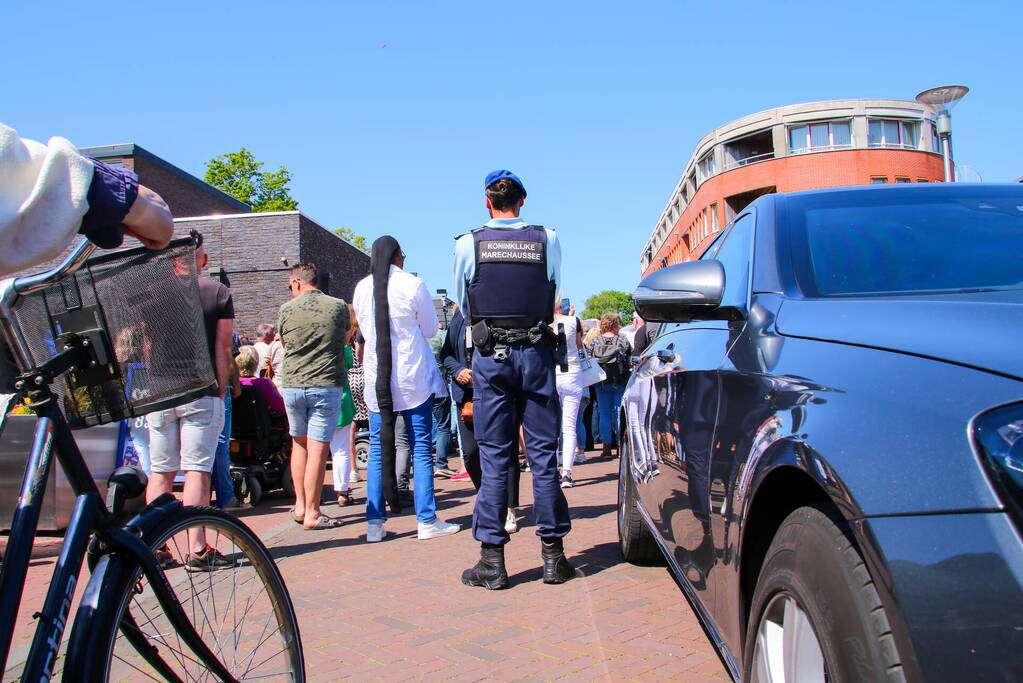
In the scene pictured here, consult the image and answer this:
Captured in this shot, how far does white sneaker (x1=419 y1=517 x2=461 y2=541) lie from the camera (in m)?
6.11

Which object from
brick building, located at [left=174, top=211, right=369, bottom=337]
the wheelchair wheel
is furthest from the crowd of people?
brick building, located at [left=174, top=211, right=369, bottom=337]

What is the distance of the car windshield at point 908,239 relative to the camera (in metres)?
2.41

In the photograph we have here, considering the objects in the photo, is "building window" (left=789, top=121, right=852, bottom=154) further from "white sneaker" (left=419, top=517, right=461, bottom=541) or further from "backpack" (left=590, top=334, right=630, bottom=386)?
"white sneaker" (left=419, top=517, right=461, bottom=541)

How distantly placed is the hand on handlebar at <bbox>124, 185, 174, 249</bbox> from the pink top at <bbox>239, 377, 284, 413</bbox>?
6863 mm

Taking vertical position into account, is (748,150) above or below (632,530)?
above

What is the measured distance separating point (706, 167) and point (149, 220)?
67136 millimetres

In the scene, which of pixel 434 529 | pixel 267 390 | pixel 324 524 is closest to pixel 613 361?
pixel 267 390

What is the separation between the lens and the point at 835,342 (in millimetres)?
1937

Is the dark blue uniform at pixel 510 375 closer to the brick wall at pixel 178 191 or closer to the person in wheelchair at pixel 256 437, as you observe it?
the person in wheelchair at pixel 256 437

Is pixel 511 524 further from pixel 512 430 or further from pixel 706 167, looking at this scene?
pixel 706 167

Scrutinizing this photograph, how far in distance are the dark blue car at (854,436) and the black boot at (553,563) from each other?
131 centimetres

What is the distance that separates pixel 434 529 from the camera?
615cm

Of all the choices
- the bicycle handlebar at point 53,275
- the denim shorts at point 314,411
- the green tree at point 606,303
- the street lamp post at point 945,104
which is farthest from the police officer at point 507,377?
the green tree at point 606,303

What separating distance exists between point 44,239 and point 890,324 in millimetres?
1624
